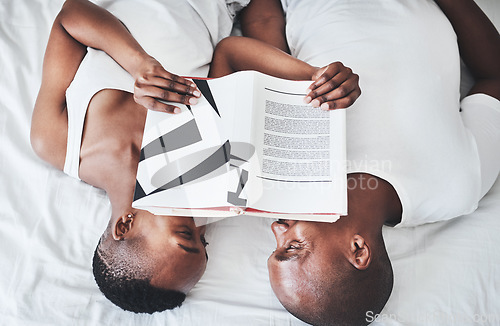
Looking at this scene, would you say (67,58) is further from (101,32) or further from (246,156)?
(246,156)

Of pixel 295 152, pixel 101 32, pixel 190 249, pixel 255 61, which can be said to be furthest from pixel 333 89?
pixel 101 32

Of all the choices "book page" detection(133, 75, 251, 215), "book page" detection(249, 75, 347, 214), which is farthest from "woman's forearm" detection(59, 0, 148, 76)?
"book page" detection(249, 75, 347, 214)

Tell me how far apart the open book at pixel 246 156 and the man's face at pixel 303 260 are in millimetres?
67

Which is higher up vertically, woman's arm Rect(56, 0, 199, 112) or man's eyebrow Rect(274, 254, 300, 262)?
woman's arm Rect(56, 0, 199, 112)

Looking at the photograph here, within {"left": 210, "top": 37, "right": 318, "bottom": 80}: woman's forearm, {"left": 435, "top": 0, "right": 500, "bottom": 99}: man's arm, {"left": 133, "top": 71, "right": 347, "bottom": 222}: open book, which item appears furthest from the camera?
{"left": 435, "top": 0, "right": 500, "bottom": 99}: man's arm

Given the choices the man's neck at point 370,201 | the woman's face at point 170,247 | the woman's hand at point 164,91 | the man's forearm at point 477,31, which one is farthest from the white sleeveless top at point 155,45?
the man's forearm at point 477,31

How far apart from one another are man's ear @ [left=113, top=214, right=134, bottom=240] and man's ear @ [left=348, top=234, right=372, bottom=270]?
0.46 m

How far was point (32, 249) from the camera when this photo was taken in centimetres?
99

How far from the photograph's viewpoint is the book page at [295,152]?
2.60 feet

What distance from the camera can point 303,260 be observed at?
87cm

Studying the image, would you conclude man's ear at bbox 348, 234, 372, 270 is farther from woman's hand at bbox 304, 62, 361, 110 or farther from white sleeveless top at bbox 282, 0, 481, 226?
woman's hand at bbox 304, 62, 361, 110

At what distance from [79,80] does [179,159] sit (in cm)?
37

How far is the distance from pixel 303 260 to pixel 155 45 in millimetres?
619

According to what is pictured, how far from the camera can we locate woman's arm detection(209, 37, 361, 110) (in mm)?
874
